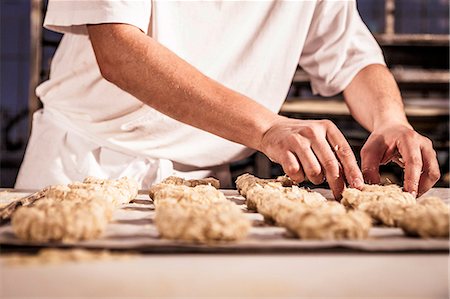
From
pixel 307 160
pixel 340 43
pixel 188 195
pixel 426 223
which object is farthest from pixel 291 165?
pixel 340 43

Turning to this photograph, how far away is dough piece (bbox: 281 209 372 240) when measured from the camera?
35.8 inches

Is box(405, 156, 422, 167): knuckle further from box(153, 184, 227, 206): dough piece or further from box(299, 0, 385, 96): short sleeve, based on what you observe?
box(299, 0, 385, 96): short sleeve

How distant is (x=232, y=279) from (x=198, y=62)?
1.56m

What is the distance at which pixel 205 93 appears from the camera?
1.67 m

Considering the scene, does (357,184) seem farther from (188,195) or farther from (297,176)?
(188,195)

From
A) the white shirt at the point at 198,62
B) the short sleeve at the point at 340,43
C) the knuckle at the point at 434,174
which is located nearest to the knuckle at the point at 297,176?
the knuckle at the point at 434,174

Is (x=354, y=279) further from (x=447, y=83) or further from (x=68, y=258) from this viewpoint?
(x=447, y=83)

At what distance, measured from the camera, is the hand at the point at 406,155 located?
5.48 ft

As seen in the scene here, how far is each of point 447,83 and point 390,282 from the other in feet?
12.3

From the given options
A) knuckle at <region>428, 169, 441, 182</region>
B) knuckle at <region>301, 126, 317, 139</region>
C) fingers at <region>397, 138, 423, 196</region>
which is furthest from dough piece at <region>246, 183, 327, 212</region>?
knuckle at <region>428, 169, 441, 182</region>

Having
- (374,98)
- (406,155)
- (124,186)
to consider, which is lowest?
(124,186)

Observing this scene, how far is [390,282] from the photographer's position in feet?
2.42

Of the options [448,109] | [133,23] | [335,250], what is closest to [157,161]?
[133,23]

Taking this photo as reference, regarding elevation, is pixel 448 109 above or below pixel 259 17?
below
